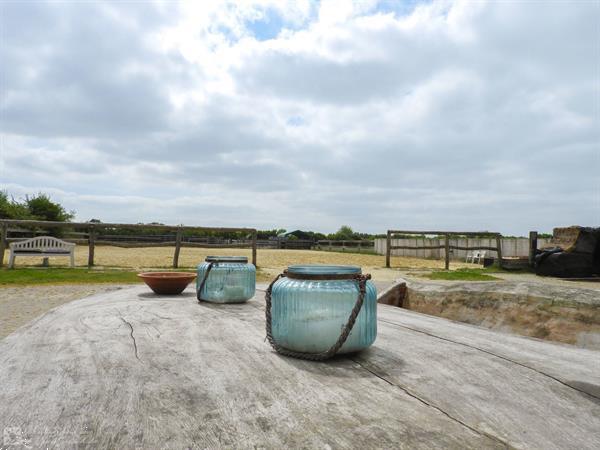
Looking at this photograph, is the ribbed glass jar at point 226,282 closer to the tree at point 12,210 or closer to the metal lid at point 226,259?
the metal lid at point 226,259

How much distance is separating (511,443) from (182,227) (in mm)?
11304

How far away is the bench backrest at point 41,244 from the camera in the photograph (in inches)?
378

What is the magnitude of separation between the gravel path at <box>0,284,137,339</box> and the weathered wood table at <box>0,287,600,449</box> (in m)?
2.39

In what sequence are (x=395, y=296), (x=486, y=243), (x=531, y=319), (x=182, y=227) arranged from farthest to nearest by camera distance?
(x=486, y=243)
(x=182, y=227)
(x=395, y=296)
(x=531, y=319)

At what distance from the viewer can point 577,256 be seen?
10039 millimetres

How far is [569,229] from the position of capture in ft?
34.3

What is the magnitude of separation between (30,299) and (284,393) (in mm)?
6034

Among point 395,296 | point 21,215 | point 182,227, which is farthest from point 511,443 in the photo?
point 21,215

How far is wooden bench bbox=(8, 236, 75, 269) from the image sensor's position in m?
9.58

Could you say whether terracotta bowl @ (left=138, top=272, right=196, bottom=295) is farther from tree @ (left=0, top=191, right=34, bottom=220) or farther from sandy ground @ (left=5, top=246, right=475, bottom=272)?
tree @ (left=0, top=191, right=34, bottom=220)

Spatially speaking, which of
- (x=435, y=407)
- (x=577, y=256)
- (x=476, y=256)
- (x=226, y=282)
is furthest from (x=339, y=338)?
(x=476, y=256)

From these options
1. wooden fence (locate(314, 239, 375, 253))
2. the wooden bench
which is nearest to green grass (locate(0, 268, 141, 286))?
the wooden bench

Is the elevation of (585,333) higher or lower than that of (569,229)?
lower

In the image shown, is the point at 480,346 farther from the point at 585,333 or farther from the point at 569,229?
the point at 569,229
